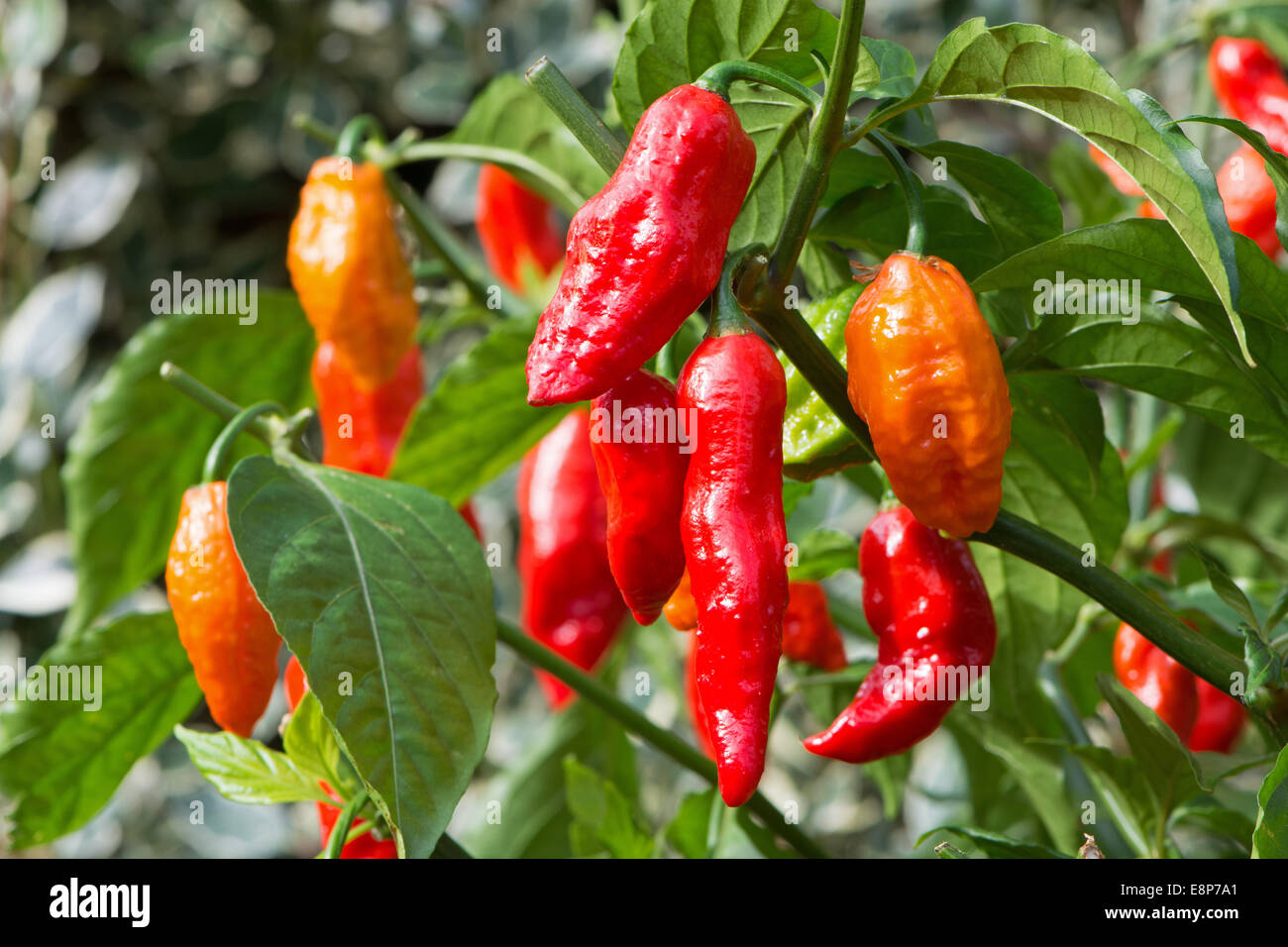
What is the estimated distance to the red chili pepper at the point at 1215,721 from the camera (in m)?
0.79

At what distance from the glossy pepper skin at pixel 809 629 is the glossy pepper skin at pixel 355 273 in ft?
0.83

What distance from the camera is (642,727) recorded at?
2.11ft

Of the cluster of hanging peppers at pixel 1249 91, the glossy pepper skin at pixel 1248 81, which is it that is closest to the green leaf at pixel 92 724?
the cluster of hanging peppers at pixel 1249 91

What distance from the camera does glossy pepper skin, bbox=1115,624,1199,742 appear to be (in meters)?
0.64

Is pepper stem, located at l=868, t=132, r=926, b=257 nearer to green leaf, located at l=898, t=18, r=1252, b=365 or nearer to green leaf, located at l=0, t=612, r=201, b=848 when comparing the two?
green leaf, located at l=898, t=18, r=1252, b=365

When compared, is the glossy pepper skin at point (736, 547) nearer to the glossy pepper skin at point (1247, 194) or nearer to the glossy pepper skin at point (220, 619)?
the glossy pepper skin at point (220, 619)

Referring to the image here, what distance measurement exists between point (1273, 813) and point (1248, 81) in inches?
23.2

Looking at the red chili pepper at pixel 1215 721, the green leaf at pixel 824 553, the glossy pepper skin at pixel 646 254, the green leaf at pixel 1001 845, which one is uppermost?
the glossy pepper skin at pixel 646 254

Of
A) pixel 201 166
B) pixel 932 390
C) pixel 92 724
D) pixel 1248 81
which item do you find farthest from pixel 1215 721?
pixel 201 166

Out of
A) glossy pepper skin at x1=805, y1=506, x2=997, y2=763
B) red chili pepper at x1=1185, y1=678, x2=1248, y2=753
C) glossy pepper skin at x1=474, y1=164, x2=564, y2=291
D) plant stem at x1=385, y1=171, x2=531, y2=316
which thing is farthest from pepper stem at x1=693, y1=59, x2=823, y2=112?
glossy pepper skin at x1=474, y1=164, x2=564, y2=291

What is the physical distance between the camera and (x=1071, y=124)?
0.40 m

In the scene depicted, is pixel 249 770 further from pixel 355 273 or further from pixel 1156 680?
pixel 1156 680
